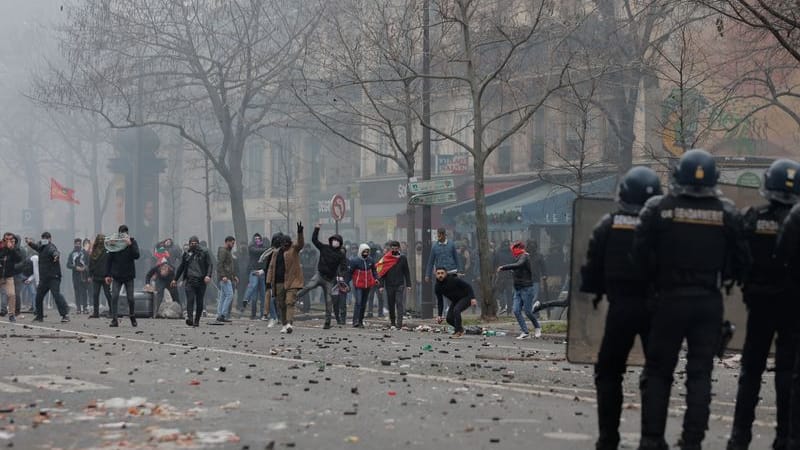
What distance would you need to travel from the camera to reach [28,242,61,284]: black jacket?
1019 inches

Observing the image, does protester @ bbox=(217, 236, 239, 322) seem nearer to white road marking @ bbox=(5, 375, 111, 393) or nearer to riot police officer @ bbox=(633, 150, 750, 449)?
white road marking @ bbox=(5, 375, 111, 393)

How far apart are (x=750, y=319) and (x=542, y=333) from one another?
14.4 meters

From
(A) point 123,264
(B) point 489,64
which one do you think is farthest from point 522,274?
(B) point 489,64

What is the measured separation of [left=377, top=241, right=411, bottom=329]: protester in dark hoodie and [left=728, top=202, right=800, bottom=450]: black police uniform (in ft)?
55.3

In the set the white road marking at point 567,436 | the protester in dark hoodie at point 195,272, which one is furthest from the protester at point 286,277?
the white road marking at point 567,436

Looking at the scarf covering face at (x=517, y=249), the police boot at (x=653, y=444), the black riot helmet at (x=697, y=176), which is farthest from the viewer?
the scarf covering face at (x=517, y=249)

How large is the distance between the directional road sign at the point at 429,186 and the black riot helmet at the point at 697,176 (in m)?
21.5

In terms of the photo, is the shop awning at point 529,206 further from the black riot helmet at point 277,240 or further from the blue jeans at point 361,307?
the black riot helmet at point 277,240

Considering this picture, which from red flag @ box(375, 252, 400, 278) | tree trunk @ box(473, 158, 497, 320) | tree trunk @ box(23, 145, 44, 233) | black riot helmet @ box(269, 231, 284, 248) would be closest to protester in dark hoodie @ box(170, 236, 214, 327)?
black riot helmet @ box(269, 231, 284, 248)

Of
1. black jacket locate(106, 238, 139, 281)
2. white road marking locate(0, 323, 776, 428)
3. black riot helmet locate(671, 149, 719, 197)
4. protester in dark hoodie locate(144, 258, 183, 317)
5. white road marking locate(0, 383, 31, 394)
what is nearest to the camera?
black riot helmet locate(671, 149, 719, 197)

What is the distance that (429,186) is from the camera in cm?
2988

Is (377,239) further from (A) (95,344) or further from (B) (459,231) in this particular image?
(A) (95,344)

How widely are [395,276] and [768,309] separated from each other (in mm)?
17287

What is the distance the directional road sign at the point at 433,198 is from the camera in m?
29.8
